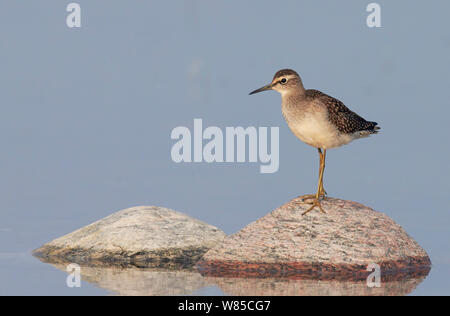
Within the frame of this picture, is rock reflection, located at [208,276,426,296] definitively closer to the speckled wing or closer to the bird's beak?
the speckled wing

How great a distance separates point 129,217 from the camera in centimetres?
1773

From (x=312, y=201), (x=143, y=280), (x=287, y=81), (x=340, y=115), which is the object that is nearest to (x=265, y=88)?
(x=287, y=81)

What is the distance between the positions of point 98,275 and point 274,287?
3.63 meters

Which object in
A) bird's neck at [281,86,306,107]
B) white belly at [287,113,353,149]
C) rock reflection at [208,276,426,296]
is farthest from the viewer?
bird's neck at [281,86,306,107]

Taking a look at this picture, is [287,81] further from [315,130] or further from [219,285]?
[219,285]

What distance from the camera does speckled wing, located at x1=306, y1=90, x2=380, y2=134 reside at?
15.4 metres

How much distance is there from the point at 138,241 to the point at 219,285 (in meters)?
3.60

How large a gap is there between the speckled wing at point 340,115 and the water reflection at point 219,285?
337 centimetres

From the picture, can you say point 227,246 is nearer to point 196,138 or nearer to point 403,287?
point 196,138

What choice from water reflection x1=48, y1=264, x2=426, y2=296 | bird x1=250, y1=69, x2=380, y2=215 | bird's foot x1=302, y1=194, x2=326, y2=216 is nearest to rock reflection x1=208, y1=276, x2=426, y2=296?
water reflection x1=48, y1=264, x2=426, y2=296

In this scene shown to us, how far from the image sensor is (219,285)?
44.5 feet

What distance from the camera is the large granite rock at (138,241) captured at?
16.4 m

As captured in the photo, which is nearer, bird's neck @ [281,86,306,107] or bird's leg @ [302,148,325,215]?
bird's neck @ [281,86,306,107]

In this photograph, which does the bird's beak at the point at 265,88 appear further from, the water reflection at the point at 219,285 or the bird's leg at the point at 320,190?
the water reflection at the point at 219,285
